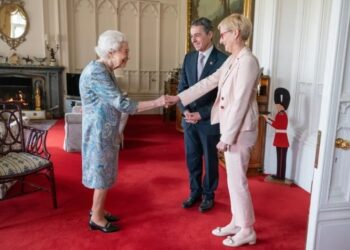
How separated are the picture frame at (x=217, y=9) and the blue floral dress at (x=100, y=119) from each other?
96.6 inches

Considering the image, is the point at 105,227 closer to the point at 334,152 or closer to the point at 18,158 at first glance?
the point at 18,158

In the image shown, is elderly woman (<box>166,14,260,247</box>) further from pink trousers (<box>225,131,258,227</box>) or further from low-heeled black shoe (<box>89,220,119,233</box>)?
low-heeled black shoe (<box>89,220,119,233</box>)

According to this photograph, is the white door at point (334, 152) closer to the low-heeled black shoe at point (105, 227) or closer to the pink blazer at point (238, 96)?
the pink blazer at point (238, 96)

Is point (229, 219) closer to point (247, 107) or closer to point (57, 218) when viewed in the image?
point (247, 107)

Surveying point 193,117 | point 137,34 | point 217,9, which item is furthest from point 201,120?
point 137,34

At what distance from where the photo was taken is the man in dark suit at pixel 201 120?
100 inches

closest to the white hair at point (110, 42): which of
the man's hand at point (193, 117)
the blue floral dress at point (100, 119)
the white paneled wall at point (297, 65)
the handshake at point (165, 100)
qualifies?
the blue floral dress at point (100, 119)

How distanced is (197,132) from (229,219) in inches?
→ 30.1

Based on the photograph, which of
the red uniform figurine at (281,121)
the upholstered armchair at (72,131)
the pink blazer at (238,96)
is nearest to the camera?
the pink blazer at (238,96)

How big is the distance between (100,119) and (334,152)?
142 centimetres

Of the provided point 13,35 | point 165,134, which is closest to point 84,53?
point 13,35

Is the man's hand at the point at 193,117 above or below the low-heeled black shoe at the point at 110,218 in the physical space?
above

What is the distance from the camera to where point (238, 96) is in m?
1.98

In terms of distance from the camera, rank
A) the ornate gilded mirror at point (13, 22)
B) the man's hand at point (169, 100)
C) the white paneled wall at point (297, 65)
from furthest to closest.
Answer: the ornate gilded mirror at point (13, 22)
the white paneled wall at point (297, 65)
the man's hand at point (169, 100)
